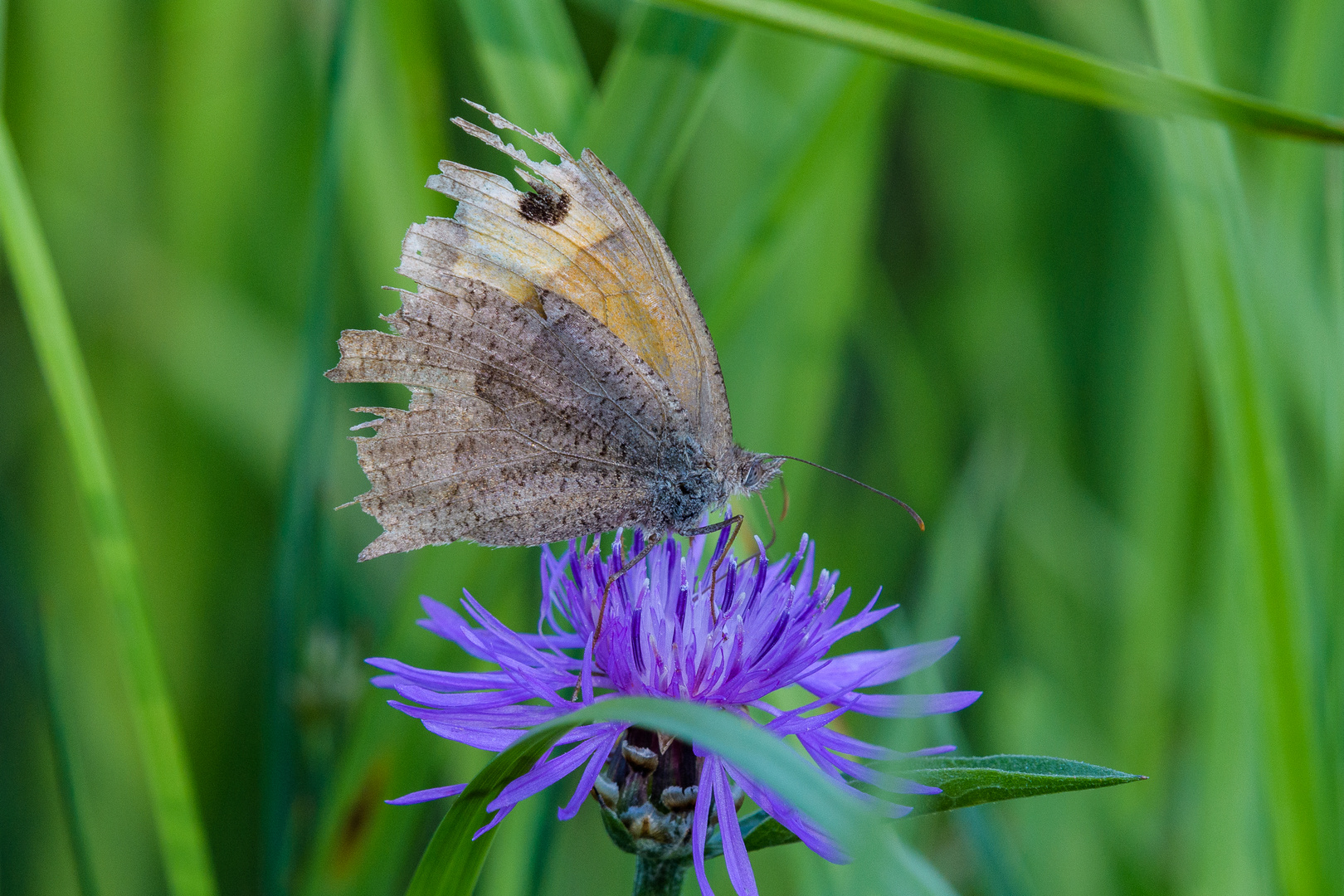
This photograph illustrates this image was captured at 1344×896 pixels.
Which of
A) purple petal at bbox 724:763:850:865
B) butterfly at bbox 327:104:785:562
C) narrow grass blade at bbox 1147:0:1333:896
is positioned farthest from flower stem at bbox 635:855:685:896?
narrow grass blade at bbox 1147:0:1333:896

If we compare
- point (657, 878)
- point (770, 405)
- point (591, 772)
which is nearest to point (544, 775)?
point (591, 772)

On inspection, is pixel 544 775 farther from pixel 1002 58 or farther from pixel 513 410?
pixel 1002 58

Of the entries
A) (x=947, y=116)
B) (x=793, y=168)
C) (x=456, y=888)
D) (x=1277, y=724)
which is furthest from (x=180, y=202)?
(x=1277, y=724)

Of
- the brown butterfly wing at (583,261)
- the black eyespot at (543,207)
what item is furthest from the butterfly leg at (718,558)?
the black eyespot at (543,207)

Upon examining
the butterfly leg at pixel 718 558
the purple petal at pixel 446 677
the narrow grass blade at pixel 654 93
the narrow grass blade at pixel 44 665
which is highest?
the narrow grass blade at pixel 654 93

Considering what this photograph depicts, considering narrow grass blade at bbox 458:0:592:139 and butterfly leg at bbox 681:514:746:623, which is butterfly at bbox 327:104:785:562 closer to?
butterfly leg at bbox 681:514:746:623

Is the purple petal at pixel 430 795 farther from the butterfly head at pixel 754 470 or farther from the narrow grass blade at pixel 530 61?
the narrow grass blade at pixel 530 61
